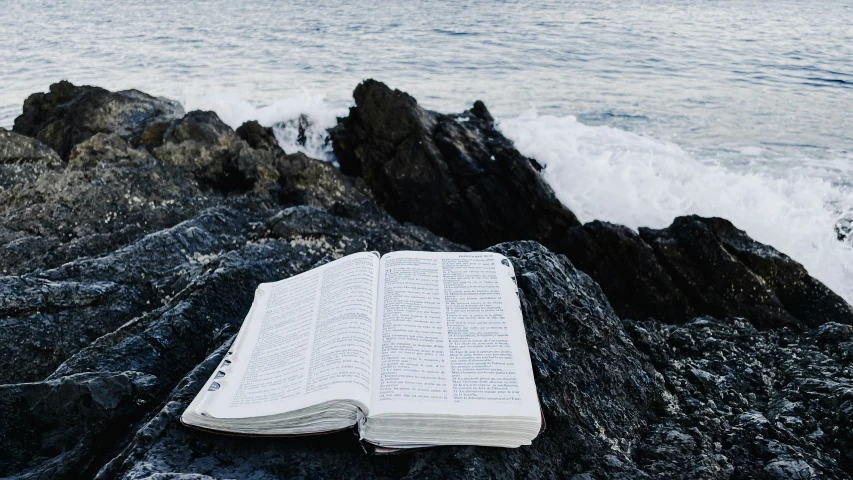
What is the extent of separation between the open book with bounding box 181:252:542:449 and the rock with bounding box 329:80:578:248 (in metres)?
5.36

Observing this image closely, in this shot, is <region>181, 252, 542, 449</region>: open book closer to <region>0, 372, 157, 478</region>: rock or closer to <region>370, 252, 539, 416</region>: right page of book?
<region>370, 252, 539, 416</region>: right page of book

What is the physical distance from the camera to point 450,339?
6.41ft

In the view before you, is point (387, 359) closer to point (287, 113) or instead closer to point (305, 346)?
point (305, 346)

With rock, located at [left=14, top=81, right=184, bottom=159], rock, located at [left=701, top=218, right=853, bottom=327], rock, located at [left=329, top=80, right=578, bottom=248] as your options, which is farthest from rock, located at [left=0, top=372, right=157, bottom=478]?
rock, located at [left=14, top=81, right=184, bottom=159]

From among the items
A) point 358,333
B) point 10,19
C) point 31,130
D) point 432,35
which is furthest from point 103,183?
point 10,19

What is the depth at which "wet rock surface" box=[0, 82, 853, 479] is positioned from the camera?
174 centimetres

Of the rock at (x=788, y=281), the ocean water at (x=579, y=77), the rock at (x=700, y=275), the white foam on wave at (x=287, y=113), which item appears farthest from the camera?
the white foam on wave at (x=287, y=113)

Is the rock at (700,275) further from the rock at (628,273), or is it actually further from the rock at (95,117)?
the rock at (95,117)

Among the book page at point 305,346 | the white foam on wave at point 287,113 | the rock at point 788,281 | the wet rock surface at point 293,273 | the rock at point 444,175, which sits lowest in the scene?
the white foam on wave at point 287,113

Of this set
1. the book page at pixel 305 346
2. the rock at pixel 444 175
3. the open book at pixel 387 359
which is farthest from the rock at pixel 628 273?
the book page at pixel 305 346

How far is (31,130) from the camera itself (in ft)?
32.6

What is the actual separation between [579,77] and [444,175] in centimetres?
1210

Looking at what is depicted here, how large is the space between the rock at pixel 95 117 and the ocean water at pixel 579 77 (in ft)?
11.2

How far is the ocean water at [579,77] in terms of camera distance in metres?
10.1
